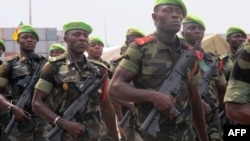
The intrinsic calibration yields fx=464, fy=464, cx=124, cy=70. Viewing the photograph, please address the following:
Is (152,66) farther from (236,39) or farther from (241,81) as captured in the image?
A: (236,39)

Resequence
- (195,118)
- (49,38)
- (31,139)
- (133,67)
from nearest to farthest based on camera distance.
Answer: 1. (133,67)
2. (195,118)
3. (31,139)
4. (49,38)

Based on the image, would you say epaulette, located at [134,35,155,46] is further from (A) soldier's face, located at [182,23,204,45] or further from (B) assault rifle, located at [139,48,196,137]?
(A) soldier's face, located at [182,23,204,45]

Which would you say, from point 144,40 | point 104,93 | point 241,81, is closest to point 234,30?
point 104,93

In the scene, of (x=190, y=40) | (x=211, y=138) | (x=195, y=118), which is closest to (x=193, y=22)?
(x=190, y=40)

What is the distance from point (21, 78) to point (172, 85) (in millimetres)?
3035

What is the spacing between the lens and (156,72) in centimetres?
365

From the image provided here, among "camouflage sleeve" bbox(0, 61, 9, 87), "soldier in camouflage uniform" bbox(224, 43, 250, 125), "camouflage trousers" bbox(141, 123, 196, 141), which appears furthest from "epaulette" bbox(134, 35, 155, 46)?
"camouflage sleeve" bbox(0, 61, 9, 87)

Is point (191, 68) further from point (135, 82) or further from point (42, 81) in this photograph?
point (42, 81)

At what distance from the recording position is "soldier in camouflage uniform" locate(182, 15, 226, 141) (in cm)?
548

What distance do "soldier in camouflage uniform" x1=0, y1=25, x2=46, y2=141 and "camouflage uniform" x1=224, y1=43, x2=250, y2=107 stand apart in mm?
3489

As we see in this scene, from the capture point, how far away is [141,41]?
371 centimetres

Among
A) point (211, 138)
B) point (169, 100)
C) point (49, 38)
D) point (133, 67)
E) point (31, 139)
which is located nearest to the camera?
point (169, 100)

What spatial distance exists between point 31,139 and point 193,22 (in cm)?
253

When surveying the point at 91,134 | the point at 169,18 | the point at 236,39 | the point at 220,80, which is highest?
the point at 169,18
